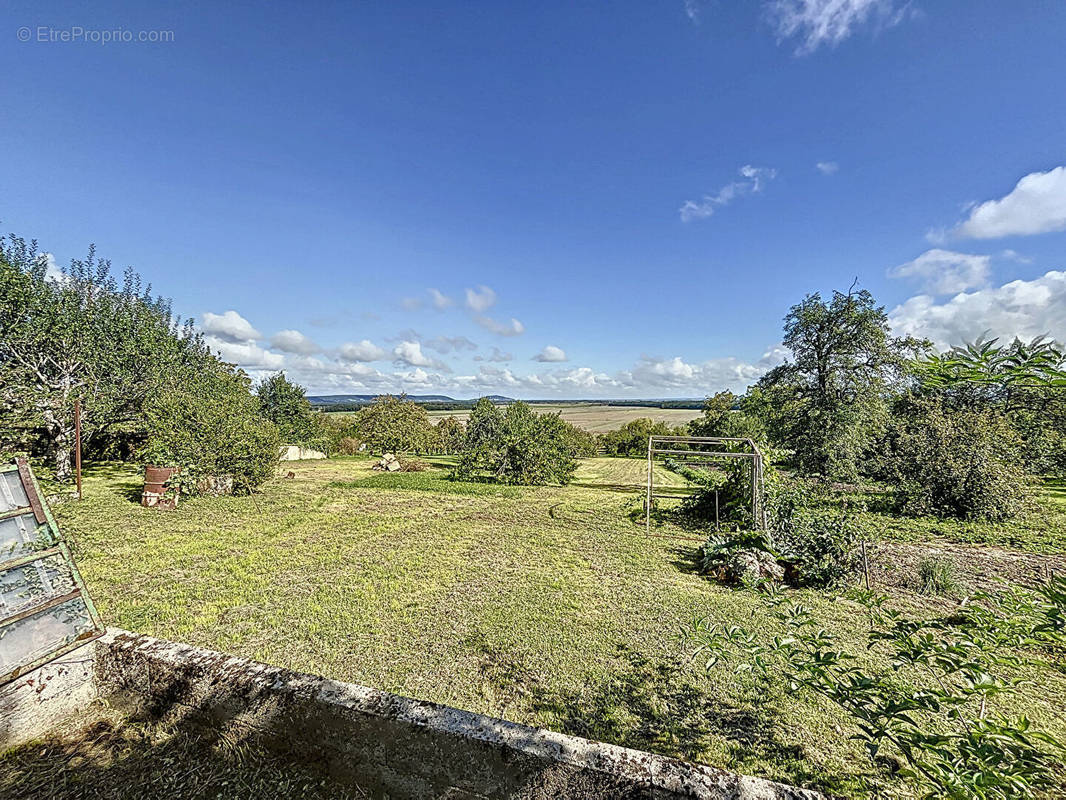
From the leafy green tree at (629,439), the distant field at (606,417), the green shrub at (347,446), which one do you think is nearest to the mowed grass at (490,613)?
the green shrub at (347,446)

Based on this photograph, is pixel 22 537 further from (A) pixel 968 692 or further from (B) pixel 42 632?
(A) pixel 968 692

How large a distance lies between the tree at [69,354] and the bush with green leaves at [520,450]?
30.2ft

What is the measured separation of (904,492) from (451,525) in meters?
9.82

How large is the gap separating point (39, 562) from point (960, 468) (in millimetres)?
12551

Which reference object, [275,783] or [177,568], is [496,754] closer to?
[275,783]

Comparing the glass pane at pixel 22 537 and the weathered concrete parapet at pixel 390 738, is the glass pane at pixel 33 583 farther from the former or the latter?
the weathered concrete parapet at pixel 390 738

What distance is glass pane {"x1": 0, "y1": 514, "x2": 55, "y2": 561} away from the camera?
1623mm

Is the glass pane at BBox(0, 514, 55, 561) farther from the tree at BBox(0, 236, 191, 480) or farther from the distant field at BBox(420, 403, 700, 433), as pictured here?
the distant field at BBox(420, 403, 700, 433)

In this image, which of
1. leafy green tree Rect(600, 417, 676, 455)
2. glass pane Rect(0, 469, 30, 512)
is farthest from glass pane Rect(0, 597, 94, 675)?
leafy green tree Rect(600, 417, 676, 455)

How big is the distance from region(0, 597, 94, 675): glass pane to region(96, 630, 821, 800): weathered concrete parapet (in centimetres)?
17

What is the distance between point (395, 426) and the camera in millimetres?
21203

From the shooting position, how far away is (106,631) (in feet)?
5.80

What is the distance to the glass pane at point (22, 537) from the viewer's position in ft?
5.32

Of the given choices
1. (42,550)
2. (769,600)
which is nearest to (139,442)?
(42,550)
